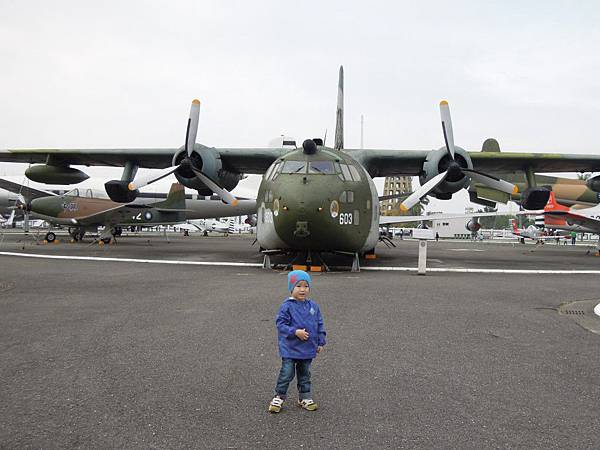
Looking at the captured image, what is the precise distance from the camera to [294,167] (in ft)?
42.3

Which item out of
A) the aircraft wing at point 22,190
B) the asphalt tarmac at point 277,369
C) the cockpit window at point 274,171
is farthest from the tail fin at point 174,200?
the asphalt tarmac at point 277,369

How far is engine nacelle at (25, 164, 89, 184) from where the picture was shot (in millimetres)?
20562

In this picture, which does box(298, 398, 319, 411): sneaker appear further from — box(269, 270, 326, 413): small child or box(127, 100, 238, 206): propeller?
box(127, 100, 238, 206): propeller

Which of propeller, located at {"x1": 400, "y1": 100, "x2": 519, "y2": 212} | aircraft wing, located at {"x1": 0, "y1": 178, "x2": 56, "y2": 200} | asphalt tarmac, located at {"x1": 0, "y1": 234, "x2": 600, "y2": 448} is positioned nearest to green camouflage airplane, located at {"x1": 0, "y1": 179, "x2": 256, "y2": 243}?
aircraft wing, located at {"x1": 0, "y1": 178, "x2": 56, "y2": 200}

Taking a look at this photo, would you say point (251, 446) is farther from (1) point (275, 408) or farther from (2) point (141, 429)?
(2) point (141, 429)

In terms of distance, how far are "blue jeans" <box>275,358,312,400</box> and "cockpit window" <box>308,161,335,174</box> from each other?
366 inches

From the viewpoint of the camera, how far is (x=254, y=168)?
20266 mm

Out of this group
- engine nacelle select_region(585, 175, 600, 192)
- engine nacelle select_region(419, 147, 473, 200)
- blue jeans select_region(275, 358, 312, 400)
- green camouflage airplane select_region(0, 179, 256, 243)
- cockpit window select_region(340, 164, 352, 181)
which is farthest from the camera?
green camouflage airplane select_region(0, 179, 256, 243)

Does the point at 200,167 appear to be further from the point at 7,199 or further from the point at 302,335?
the point at 7,199

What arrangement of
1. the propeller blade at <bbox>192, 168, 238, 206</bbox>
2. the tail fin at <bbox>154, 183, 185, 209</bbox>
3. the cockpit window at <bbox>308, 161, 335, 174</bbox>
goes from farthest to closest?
the tail fin at <bbox>154, 183, 185, 209</bbox> → the propeller blade at <bbox>192, 168, 238, 206</bbox> → the cockpit window at <bbox>308, 161, 335, 174</bbox>

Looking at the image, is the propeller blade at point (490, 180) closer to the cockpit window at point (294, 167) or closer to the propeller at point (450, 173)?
the propeller at point (450, 173)

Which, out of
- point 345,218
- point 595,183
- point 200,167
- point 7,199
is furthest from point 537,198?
point 7,199

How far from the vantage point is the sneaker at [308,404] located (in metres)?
3.62

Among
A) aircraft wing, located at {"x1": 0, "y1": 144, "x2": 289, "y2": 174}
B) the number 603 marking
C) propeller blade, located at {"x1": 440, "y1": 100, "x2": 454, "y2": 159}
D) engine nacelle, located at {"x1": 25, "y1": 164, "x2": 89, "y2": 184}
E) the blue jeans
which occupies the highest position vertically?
propeller blade, located at {"x1": 440, "y1": 100, "x2": 454, "y2": 159}
